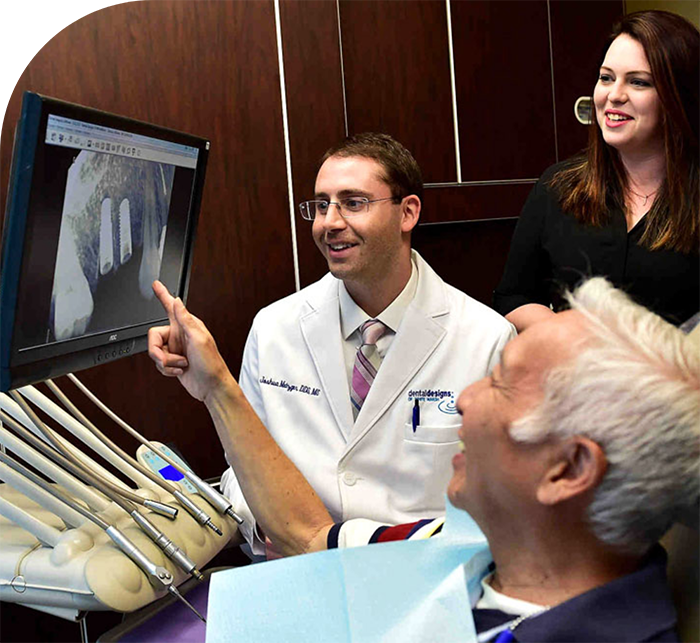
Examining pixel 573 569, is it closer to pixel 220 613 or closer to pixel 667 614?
pixel 667 614

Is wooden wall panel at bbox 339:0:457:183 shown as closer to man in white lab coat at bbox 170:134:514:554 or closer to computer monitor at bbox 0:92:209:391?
man in white lab coat at bbox 170:134:514:554

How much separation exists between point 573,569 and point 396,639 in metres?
0.26

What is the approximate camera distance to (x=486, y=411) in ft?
3.71

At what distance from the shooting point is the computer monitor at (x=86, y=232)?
1197 mm

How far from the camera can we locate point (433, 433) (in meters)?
1.88

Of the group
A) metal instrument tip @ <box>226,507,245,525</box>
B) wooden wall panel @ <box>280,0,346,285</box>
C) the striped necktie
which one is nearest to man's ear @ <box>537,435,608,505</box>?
metal instrument tip @ <box>226,507,245,525</box>

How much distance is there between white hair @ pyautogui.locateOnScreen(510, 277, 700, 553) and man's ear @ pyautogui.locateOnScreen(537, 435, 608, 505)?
1 centimetres

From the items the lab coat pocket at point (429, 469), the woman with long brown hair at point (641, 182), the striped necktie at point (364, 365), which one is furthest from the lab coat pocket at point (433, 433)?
the woman with long brown hair at point (641, 182)

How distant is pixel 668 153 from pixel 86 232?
4.62ft

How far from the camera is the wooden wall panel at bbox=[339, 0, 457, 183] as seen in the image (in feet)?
9.61

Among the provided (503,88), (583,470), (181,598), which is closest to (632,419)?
(583,470)

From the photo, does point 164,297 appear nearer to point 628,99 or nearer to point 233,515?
point 233,515

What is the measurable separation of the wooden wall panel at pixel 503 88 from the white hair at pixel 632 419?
2321mm

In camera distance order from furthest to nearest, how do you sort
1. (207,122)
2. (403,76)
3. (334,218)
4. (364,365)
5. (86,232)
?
(403,76), (207,122), (334,218), (364,365), (86,232)
